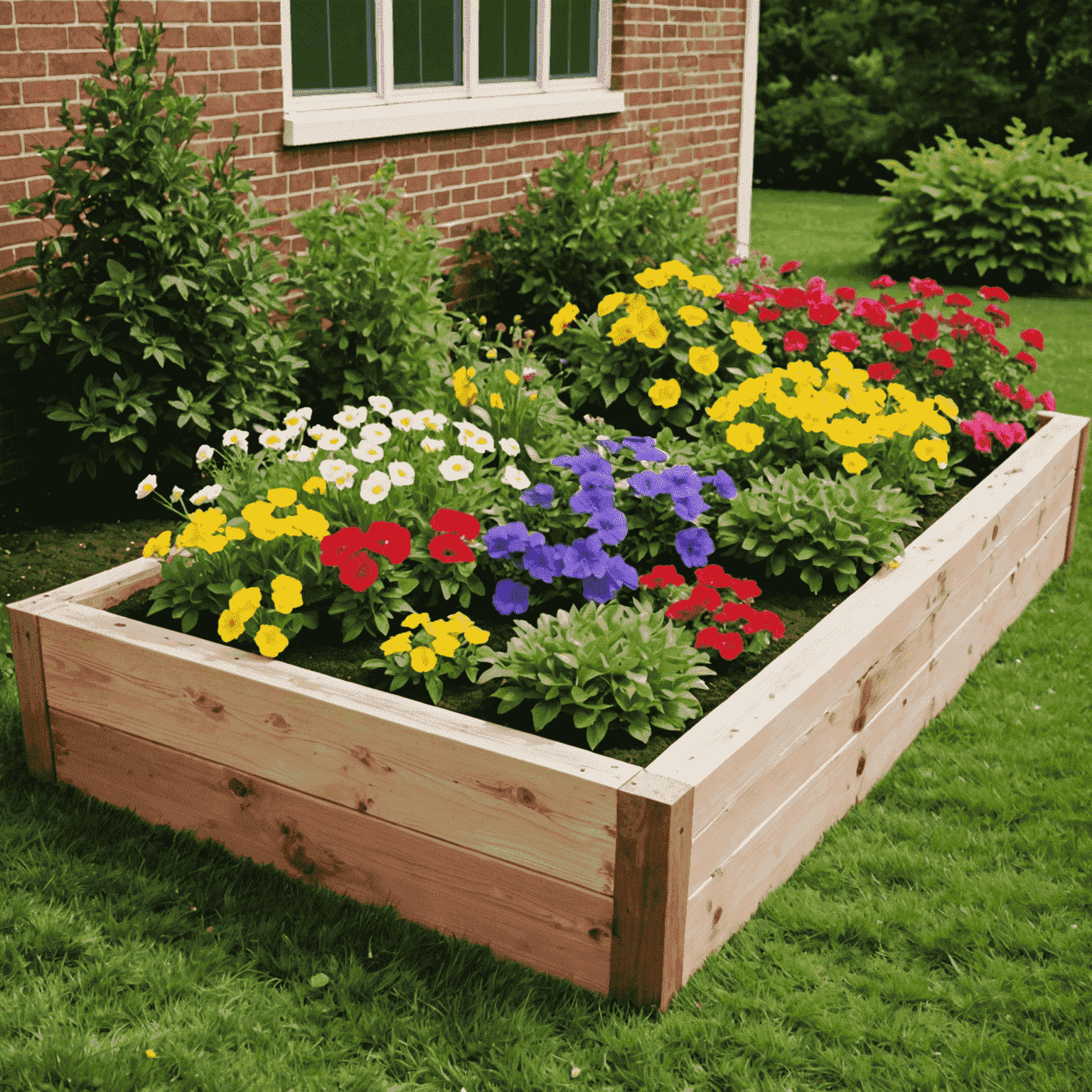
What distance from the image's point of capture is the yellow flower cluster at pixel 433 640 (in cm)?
264

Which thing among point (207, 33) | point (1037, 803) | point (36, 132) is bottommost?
point (1037, 803)

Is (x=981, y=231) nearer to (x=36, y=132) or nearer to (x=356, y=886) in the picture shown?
(x=36, y=132)

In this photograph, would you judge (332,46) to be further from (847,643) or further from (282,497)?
(847,643)

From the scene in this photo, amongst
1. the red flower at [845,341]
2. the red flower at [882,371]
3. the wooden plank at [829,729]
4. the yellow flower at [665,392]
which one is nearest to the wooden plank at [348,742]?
the wooden plank at [829,729]

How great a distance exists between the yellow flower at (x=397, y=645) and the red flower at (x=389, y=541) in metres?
0.21

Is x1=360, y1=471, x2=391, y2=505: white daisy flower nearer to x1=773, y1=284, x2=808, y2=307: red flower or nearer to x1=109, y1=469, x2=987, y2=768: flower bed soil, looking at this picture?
x1=109, y1=469, x2=987, y2=768: flower bed soil

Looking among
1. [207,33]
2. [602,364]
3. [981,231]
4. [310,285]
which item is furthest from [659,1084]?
[981,231]

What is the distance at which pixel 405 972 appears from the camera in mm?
2383

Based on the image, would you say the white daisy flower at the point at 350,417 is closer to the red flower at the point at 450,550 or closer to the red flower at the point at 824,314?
the red flower at the point at 450,550

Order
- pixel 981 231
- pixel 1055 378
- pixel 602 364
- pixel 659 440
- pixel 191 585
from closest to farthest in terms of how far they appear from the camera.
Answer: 1. pixel 191 585
2. pixel 659 440
3. pixel 602 364
4. pixel 1055 378
5. pixel 981 231

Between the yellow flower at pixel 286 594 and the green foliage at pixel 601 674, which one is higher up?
the yellow flower at pixel 286 594

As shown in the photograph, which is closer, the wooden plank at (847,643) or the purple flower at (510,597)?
the wooden plank at (847,643)

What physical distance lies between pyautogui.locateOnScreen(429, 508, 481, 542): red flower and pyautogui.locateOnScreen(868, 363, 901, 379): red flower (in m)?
1.85

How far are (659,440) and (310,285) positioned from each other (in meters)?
1.60
